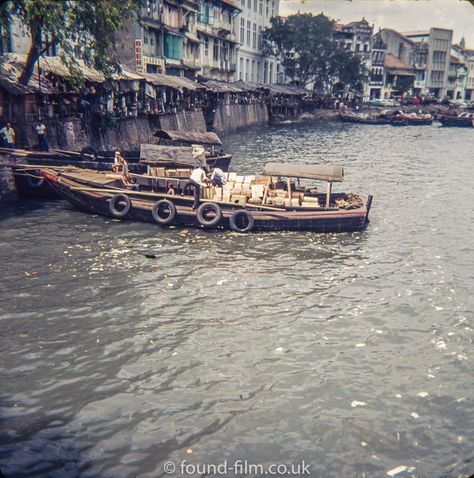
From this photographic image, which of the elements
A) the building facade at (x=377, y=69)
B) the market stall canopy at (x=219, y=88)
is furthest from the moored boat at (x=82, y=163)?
the building facade at (x=377, y=69)

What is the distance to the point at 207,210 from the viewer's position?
17.4 m

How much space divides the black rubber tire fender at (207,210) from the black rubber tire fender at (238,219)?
1.51 ft

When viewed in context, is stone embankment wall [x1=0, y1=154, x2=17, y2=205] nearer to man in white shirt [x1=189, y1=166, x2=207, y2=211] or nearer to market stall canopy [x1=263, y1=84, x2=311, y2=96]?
man in white shirt [x1=189, y1=166, x2=207, y2=211]

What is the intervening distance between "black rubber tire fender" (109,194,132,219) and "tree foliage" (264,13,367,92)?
60.5 m

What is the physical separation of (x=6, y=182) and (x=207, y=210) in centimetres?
828

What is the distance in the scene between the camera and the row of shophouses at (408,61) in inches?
3765

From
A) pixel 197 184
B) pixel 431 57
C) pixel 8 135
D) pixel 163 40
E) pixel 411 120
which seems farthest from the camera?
pixel 431 57

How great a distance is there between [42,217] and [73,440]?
41.7 ft

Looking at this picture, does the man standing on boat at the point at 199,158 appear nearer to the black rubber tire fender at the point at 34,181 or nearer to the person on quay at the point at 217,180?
the person on quay at the point at 217,180

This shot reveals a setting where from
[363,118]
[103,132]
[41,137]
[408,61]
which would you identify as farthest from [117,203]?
[408,61]

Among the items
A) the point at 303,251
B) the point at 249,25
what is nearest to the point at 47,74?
the point at 303,251

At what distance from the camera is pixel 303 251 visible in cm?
1584

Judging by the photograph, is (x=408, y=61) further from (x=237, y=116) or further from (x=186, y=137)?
(x=186, y=137)

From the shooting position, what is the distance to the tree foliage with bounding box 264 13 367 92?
7038 cm
